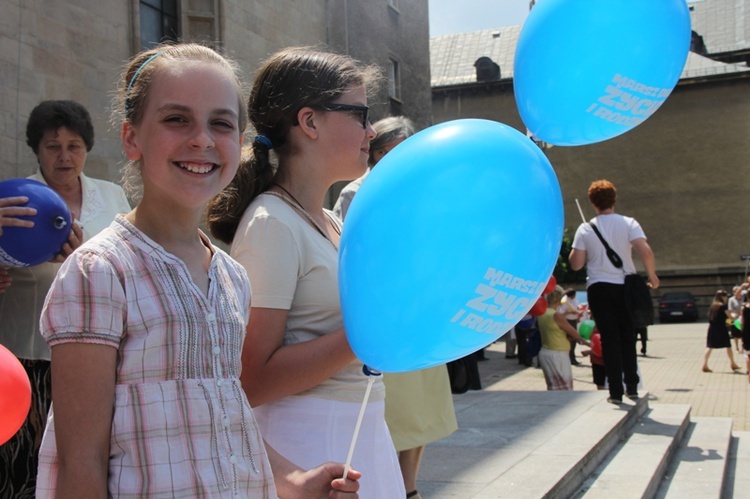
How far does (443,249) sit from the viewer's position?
173 centimetres

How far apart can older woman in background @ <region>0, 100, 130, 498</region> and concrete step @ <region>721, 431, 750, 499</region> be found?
443cm

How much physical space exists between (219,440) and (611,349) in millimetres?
5374

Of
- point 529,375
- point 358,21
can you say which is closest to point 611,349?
point 529,375

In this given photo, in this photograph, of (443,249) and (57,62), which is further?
(57,62)

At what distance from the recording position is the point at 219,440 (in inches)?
58.9

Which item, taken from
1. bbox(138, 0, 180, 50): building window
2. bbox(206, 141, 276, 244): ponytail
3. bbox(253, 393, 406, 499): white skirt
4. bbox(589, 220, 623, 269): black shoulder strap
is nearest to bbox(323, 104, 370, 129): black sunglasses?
bbox(206, 141, 276, 244): ponytail

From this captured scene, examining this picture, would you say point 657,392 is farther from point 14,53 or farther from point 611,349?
point 14,53

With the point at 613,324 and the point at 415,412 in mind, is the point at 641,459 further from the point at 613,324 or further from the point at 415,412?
the point at 415,412

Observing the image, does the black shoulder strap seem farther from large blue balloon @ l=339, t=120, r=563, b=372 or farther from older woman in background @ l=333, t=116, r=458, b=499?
large blue balloon @ l=339, t=120, r=563, b=372

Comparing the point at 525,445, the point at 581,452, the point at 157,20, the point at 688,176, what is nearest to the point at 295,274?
the point at 581,452

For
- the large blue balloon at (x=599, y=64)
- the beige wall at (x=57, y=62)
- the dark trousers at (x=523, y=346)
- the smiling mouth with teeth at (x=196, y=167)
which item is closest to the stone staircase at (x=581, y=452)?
the large blue balloon at (x=599, y=64)

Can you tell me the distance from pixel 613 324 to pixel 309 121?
187 inches

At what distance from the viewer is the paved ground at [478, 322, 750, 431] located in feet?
34.8

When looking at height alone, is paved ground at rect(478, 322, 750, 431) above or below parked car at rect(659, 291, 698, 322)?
below
